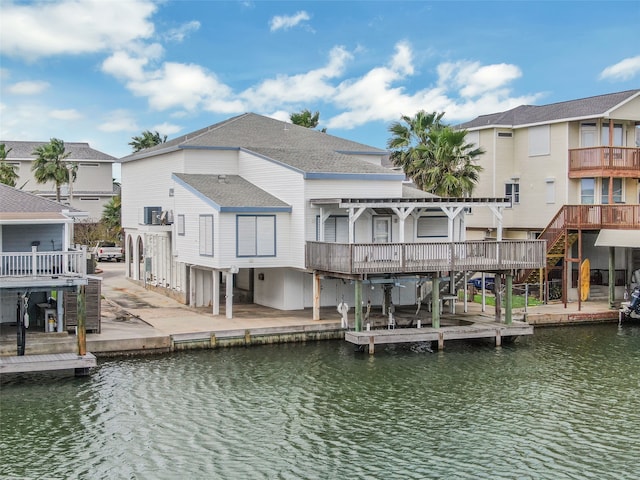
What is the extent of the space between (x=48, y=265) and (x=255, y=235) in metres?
8.85

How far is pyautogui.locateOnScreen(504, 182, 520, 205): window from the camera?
41812 mm

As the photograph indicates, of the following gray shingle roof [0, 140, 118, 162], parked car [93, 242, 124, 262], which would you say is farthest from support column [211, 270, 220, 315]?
gray shingle roof [0, 140, 118, 162]

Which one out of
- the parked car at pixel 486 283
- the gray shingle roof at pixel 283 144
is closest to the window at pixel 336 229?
the gray shingle roof at pixel 283 144

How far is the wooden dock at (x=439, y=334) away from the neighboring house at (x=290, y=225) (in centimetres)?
205

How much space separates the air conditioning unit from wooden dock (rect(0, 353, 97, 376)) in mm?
15278

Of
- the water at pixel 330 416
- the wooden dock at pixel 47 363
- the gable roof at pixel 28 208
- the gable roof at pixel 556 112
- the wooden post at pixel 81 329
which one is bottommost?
the water at pixel 330 416

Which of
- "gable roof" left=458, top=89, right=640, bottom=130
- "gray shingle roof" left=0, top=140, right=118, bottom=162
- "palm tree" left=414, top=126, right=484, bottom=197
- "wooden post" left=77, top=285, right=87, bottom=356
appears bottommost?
"wooden post" left=77, top=285, right=87, bottom=356

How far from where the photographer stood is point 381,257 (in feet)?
92.7

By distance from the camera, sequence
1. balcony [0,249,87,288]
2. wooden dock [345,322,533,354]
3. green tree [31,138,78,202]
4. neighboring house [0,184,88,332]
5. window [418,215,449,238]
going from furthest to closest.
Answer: green tree [31,138,78,202] → window [418,215,449,238] → wooden dock [345,322,533,354] → neighboring house [0,184,88,332] → balcony [0,249,87,288]

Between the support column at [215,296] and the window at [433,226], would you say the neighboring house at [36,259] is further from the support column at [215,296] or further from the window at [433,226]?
the window at [433,226]

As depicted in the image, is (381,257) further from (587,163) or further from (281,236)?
(587,163)

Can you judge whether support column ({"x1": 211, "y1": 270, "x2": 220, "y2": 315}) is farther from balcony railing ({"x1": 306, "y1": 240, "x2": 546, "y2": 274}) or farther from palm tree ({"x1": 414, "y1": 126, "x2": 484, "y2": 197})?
palm tree ({"x1": 414, "y1": 126, "x2": 484, "y2": 197})

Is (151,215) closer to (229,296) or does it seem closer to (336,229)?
(229,296)

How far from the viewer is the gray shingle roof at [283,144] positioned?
3277 centimetres
